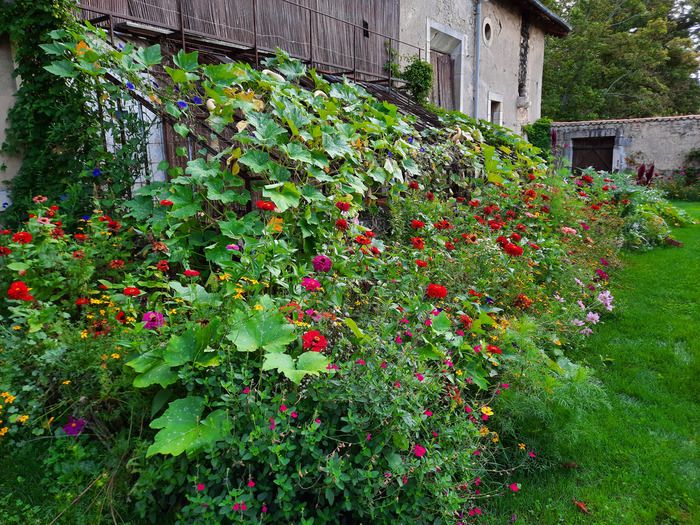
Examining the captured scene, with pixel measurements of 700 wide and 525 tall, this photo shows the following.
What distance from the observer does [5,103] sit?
3.53 m

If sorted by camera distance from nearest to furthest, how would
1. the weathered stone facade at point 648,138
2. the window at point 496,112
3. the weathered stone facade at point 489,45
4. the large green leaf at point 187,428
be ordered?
the large green leaf at point 187,428
the weathered stone facade at point 489,45
the window at point 496,112
the weathered stone facade at point 648,138

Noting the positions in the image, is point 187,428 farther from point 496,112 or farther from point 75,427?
point 496,112

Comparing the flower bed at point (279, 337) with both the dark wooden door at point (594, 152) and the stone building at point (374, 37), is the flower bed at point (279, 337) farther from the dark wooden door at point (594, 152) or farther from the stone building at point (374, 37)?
the dark wooden door at point (594, 152)

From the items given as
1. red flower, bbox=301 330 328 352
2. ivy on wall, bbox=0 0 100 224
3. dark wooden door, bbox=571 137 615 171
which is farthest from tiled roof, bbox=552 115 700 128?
red flower, bbox=301 330 328 352

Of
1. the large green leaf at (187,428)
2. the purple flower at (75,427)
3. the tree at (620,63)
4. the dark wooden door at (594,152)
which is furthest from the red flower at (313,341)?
the tree at (620,63)

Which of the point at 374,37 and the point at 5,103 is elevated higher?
the point at 374,37

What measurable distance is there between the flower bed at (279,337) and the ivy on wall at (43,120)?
0.81 ft

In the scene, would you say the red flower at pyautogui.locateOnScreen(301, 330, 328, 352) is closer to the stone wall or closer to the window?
the stone wall

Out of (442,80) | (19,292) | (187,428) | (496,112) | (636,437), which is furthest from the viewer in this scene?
(496,112)

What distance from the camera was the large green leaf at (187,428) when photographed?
1.60 metres

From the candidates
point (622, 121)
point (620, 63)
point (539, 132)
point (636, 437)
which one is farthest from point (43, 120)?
point (620, 63)

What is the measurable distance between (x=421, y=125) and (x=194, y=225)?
435 cm

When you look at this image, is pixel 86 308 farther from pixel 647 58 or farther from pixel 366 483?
pixel 647 58

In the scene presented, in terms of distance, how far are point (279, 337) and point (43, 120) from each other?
2.88 metres
